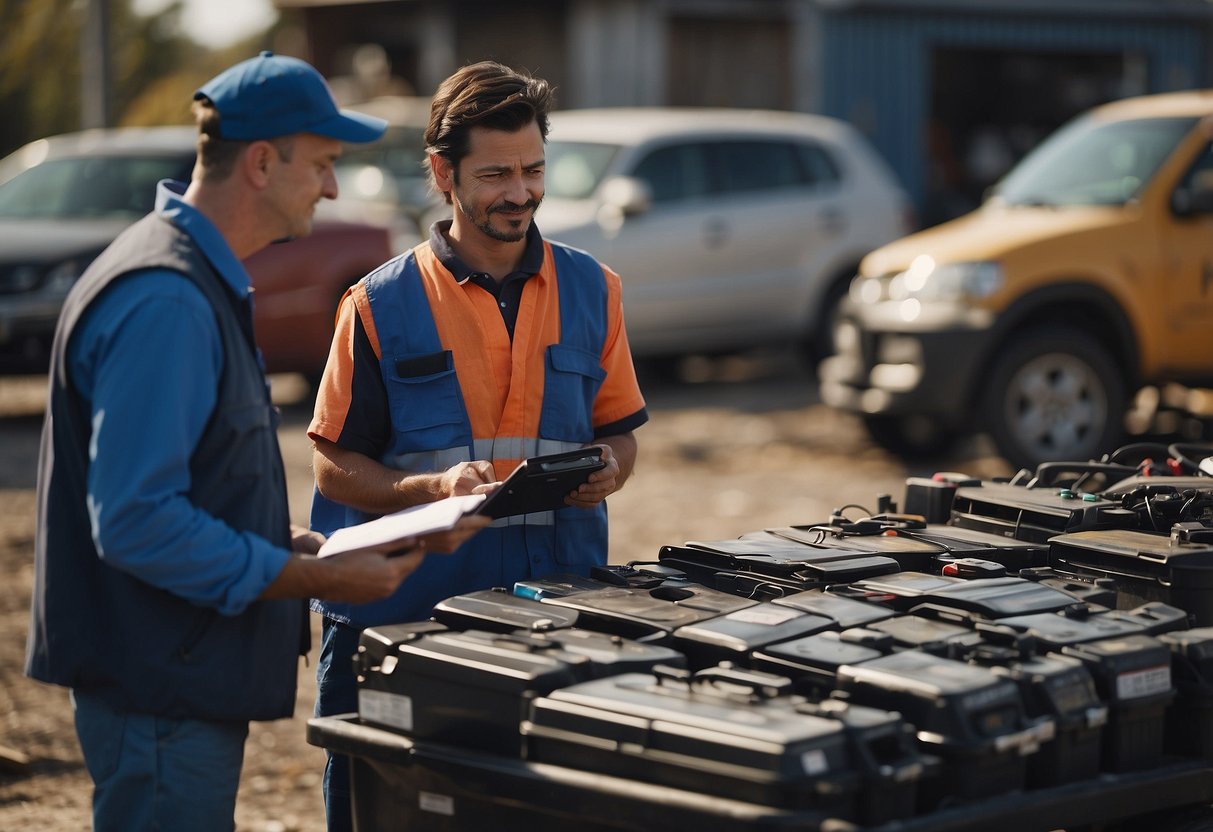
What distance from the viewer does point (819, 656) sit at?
9.93 ft

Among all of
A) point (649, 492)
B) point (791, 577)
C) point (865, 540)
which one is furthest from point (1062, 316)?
point (791, 577)

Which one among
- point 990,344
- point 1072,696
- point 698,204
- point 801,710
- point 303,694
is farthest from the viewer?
point 698,204

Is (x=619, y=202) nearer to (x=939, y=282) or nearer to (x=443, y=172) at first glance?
(x=939, y=282)

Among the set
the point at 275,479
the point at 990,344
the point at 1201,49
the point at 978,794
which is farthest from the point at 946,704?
the point at 1201,49

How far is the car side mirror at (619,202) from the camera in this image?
12.3 meters

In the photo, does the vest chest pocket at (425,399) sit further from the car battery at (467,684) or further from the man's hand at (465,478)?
the car battery at (467,684)

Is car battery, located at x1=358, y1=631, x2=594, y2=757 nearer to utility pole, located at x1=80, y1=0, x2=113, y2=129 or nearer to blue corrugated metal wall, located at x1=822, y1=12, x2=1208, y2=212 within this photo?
utility pole, located at x1=80, y1=0, x2=113, y2=129

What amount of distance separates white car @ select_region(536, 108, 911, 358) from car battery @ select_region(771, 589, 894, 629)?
892 cm

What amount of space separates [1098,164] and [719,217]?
134 inches

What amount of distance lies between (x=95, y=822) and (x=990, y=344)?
23.8 feet

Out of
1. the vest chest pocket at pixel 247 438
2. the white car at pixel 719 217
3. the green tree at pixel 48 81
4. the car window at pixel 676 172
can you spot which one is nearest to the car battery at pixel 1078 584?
the vest chest pocket at pixel 247 438

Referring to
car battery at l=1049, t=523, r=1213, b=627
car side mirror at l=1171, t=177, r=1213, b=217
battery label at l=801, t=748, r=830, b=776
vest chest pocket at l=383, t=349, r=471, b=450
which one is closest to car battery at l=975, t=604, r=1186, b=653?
car battery at l=1049, t=523, r=1213, b=627

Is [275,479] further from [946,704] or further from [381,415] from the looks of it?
[946,704]

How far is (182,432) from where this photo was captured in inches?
113
